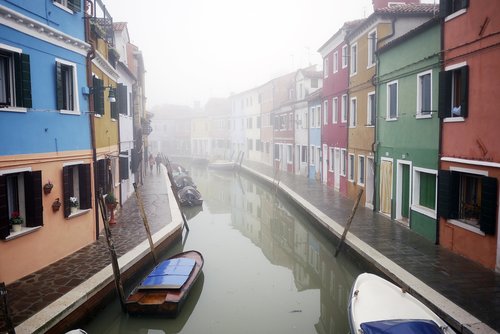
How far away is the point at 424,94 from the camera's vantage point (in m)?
12.6

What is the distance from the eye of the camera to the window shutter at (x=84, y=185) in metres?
11.9

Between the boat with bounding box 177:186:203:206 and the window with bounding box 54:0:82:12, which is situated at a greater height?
the window with bounding box 54:0:82:12

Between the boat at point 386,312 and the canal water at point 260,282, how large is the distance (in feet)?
5.69

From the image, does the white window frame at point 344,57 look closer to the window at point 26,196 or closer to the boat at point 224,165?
the window at point 26,196

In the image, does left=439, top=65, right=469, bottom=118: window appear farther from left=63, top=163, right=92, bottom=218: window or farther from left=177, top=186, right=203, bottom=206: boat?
left=177, top=186, right=203, bottom=206: boat

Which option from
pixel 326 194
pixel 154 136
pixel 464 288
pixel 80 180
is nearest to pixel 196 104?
pixel 154 136

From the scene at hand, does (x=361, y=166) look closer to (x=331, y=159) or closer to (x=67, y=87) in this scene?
(x=331, y=159)

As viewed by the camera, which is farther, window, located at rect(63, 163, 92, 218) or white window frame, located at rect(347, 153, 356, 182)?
white window frame, located at rect(347, 153, 356, 182)

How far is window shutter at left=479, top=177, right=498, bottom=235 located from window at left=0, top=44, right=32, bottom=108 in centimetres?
1108

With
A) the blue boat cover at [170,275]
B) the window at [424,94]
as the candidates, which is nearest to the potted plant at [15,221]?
the blue boat cover at [170,275]

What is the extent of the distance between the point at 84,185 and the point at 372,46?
13.0 meters

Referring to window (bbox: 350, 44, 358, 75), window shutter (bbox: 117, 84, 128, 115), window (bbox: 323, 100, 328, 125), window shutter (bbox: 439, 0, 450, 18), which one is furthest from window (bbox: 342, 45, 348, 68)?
window shutter (bbox: 117, 84, 128, 115)

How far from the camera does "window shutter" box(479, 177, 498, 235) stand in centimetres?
909

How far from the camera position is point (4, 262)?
866 cm
